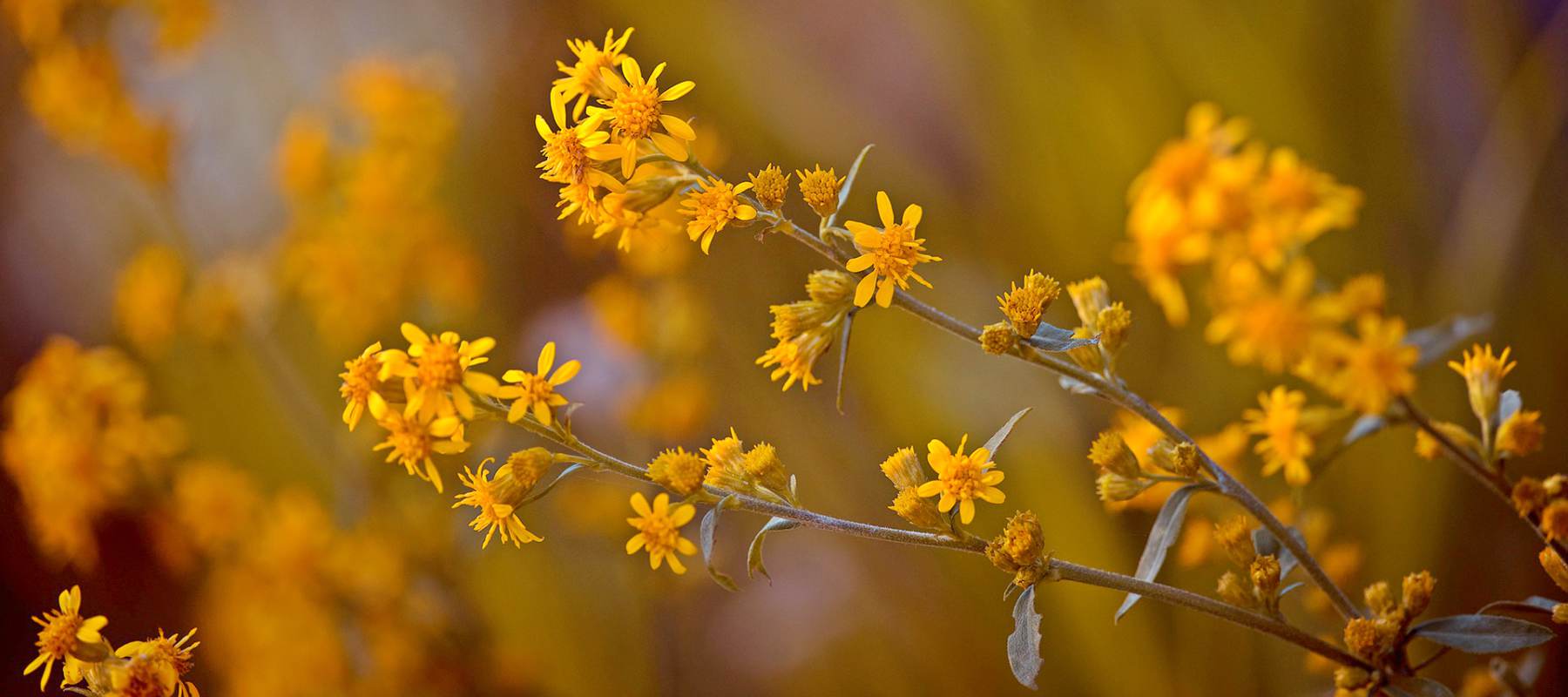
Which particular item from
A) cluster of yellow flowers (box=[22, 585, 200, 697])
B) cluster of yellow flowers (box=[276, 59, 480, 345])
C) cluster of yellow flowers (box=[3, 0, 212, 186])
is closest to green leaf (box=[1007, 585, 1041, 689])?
cluster of yellow flowers (box=[22, 585, 200, 697])

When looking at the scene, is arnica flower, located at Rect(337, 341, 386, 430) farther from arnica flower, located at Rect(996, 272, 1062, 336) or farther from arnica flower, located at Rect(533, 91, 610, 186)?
arnica flower, located at Rect(996, 272, 1062, 336)

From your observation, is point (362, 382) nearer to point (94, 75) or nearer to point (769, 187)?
point (769, 187)

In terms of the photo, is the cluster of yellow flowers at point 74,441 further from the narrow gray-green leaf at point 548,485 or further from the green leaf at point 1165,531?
the green leaf at point 1165,531

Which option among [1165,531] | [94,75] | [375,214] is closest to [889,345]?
[375,214]

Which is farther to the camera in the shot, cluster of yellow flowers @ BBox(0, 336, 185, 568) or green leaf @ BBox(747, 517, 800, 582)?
cluster of yellow flowers @ BBox(0, 336, 185, 568)

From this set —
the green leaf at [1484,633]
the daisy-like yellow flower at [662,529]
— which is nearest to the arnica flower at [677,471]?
the daisy-like yellow flower at [662,529]

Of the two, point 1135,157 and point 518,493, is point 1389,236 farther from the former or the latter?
point 518,493
